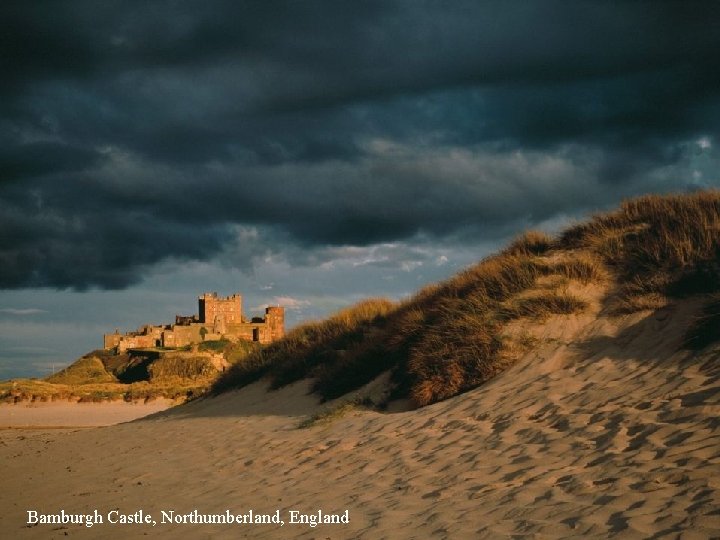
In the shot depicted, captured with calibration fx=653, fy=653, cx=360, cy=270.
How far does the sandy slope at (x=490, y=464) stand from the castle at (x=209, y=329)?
67.2 meters

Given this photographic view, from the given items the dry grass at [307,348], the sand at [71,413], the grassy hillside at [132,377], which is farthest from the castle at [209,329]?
the dry grass at [307,348]

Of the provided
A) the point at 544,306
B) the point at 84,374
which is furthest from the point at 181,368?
the point at 544,306

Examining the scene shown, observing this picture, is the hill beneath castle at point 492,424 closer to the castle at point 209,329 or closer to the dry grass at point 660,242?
the dry grass at point 660,242

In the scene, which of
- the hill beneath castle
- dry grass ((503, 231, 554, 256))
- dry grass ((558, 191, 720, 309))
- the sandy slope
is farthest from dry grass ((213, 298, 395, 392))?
dry grass ((558, 191, 720, 309))

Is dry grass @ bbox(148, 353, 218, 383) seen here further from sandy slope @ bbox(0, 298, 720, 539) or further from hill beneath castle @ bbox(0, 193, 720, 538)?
sandy slope @ bbox(0, 298, 720, 539)

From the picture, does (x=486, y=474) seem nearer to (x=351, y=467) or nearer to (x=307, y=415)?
(x=351, y=467)

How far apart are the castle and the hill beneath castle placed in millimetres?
63956

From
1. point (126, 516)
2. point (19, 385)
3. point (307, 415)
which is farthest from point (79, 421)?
point (126, 516)

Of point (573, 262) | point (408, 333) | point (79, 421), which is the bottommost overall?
point (79, 421)

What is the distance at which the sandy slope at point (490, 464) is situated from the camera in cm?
627

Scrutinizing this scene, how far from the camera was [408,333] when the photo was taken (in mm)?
15742

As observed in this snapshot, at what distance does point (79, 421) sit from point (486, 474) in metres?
28.1

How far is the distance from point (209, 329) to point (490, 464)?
84.2 meters

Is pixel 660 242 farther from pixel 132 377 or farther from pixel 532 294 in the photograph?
pixel 132 377
